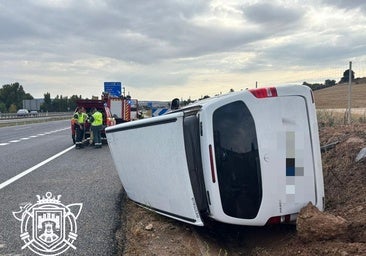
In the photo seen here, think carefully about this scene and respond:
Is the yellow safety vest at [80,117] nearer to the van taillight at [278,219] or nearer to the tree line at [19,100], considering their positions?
the van taillight at [278,219]

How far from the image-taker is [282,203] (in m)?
4.46

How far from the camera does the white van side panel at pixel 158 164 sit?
15.3ft

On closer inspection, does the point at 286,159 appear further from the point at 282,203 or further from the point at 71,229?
the point at 71,229

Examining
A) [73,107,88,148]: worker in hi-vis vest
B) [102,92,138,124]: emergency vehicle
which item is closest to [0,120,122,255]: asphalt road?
[73,107,88,148]: worker in hi-vis vest

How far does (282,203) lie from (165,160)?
1.39m

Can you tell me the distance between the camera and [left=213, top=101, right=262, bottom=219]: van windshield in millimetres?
4438

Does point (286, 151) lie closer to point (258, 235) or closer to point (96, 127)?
point (258, 235)

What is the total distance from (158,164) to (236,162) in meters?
1.03

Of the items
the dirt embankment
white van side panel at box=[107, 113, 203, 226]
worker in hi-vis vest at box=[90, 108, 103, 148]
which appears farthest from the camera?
worker in hi-vis vest at box=[90, 108, 103, 148]

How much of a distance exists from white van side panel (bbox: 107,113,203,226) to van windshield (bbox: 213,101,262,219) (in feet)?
1.26

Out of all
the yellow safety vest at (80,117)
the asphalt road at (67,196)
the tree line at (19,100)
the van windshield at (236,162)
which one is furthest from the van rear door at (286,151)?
the tree line at (19,100)

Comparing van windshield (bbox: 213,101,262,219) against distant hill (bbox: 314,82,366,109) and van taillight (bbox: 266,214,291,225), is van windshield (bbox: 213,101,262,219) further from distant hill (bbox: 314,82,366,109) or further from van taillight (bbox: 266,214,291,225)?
distant hill (bbox: 314,82,366,109)

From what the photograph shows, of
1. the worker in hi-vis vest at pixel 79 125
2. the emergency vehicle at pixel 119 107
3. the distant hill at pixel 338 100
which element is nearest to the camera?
the worker in hi-vis vest at pixel 79 125

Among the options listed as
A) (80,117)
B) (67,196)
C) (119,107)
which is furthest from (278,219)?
(119,107)
